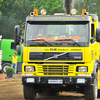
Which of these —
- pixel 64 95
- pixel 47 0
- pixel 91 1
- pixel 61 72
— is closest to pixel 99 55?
pixel 64 95

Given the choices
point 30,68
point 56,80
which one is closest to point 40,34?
point 30,68

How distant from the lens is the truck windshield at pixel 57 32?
→ 10.6 meters

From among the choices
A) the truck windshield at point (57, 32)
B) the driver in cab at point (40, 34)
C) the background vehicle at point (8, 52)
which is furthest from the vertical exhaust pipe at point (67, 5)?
the background vehicle at point (8, 52)

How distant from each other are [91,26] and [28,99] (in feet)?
11.0

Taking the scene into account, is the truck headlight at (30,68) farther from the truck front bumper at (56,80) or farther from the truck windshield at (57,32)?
the truck windshield at (57,32)

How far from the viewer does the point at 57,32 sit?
35.4 ft

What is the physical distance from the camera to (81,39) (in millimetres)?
10547

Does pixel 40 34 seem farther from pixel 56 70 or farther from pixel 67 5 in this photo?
pixel 67 5

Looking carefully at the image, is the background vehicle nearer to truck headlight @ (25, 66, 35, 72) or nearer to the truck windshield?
the truck windshield

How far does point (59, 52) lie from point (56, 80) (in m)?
0.90

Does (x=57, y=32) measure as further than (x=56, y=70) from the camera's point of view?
Yes

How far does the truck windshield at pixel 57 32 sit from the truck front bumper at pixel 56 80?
124 cm

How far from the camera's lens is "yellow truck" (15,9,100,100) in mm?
10352

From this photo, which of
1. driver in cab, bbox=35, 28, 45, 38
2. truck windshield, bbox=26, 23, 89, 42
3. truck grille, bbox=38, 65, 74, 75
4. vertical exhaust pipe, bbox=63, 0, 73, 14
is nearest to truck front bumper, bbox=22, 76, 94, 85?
truck grille, bbox=38, 65, 74, 75
